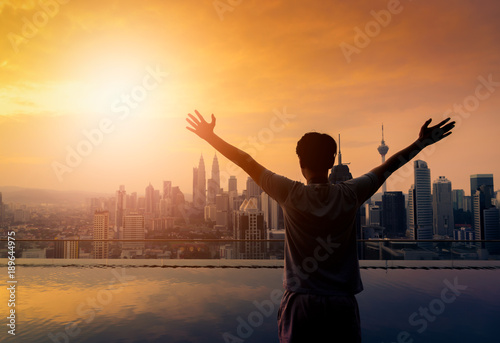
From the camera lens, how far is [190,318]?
12.4ft

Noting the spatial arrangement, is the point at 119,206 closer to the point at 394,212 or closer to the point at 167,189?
the point at 167,189

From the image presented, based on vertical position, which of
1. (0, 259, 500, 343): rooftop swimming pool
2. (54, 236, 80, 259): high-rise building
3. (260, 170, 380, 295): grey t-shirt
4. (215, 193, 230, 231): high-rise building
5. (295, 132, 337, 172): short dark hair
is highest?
(295, 132, 337, 172): short dark hair

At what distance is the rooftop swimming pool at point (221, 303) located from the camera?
3322 millimetres

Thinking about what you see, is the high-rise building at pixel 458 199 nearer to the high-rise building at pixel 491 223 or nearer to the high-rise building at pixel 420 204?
the high-rise building at pixel 420 204

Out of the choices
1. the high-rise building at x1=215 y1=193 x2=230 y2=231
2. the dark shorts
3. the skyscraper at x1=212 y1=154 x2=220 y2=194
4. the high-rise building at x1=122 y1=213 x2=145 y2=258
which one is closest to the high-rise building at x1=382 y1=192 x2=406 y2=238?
the high-rise building at x1=215 y1=193 x2=230 y2=231

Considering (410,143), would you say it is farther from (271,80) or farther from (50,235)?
Answer: (50,235)

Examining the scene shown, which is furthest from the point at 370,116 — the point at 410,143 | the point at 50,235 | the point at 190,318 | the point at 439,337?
the point at 50,235

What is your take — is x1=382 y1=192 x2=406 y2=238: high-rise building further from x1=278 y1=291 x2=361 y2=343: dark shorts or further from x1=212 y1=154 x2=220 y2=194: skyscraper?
x1=278 y1=291 x2=361 y2=343: dark shorts

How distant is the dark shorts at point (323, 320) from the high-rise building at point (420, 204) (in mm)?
21091

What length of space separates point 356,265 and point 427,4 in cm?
560

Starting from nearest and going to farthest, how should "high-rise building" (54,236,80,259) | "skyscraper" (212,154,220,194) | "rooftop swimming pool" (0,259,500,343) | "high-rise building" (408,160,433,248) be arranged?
1. "rooftop swimming pool" (0,259,500,343)
2. "high-rise building" (54,236,80,259)
3. "high-rise building" (408,160,433,248)
4. "skyscraper" (212,154,220,194)

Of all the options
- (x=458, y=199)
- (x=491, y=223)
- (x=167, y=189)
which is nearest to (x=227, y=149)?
(x=491, y=223)

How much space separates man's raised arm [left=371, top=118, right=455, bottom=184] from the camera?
39.6 inches

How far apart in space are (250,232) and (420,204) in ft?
76.0
